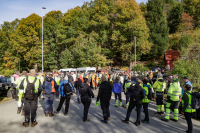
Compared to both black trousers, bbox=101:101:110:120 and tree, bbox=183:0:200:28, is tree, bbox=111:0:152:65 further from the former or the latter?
black trousers, bbox=101:101:110:120

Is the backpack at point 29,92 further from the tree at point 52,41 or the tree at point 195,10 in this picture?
the tree at point 195,10

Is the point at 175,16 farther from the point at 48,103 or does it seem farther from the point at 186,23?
the point at 48,103

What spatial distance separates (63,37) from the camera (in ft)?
147

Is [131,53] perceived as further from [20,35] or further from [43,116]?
[43,116]

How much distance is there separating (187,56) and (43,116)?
16.5 metres

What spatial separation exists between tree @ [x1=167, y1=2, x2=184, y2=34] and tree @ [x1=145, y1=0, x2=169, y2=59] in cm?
617

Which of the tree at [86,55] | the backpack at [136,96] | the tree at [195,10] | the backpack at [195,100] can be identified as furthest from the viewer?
the tree at [195,10]

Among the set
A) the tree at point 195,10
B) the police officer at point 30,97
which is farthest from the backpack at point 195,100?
the tree at point 195,10

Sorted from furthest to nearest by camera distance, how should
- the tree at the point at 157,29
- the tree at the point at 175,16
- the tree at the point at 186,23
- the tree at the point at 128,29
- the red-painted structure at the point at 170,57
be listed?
the tree at the point at 175,16
the tree at the point at 186,23
the tree at the point at 157,29
the tree at the point at 128,29
the red-painted structure at the point at 170,57

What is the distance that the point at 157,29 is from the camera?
45938mm

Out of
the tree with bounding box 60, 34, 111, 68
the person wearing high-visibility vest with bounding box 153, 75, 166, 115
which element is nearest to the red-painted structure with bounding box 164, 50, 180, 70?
the tree with bounding box 60, 34, 111, 68

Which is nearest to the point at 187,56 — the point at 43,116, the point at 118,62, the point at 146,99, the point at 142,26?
the point at 146,99

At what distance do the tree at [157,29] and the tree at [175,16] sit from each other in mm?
6167

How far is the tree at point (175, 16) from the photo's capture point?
4972 cm
